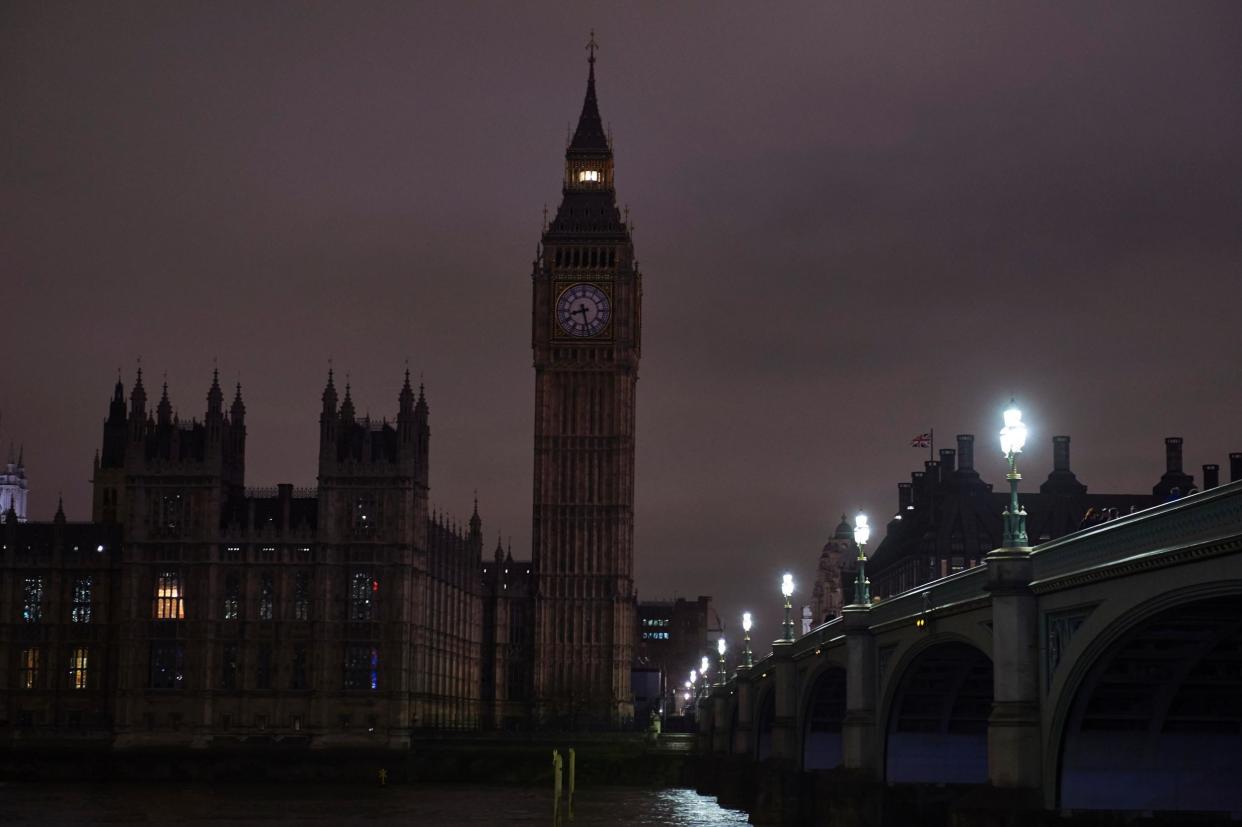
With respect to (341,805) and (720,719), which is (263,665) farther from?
(720,719)

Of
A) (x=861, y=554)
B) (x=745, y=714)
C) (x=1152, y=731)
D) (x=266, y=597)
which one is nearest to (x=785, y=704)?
(x=861, y=554)

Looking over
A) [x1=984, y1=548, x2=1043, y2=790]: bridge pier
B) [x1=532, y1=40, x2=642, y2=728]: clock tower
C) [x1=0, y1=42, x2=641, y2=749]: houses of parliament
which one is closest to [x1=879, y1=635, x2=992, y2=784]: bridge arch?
[x1=984, y1=548, x2=1043, y2=790]: bridge pier

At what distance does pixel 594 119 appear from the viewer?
570 ft

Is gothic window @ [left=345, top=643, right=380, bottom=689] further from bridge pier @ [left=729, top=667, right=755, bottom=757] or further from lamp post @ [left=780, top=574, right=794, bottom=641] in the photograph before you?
lamp post @ [left=780, top=574, right=794, bottom=641]

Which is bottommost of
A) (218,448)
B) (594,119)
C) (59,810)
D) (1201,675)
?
(59,810)

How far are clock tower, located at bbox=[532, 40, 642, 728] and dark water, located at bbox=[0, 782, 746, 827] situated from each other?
41875mm

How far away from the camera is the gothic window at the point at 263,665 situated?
128125 mm

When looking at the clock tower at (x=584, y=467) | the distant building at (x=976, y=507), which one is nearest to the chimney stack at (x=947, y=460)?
the distant building at (x=976, y=507)

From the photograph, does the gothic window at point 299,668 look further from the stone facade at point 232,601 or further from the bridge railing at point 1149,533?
the bridge railing at point 1149,533

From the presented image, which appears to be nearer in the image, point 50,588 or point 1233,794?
point 1233,794

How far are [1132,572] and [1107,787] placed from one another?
732 centimetres

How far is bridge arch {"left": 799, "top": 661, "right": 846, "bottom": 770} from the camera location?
6831 centimetres

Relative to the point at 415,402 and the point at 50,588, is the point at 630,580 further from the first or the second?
the point at 50,588

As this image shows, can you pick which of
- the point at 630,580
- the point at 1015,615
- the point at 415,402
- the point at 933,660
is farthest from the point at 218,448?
the point at 1015,615
